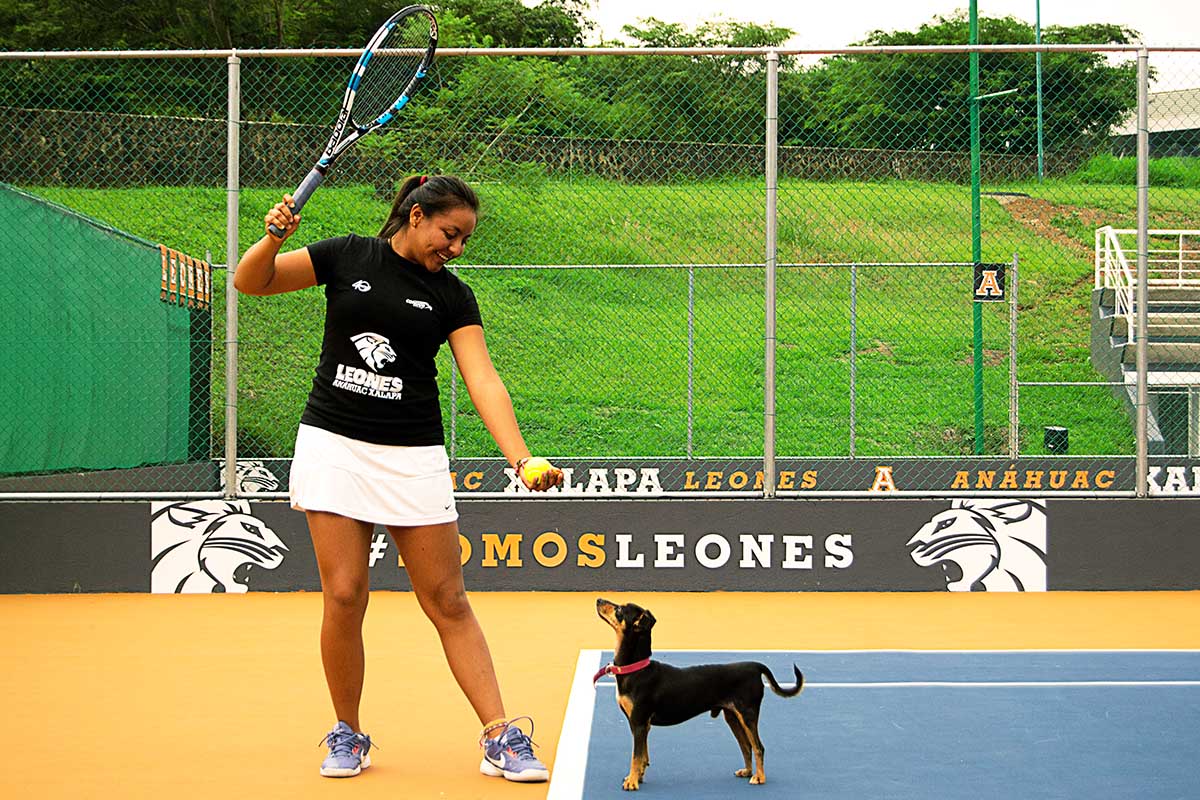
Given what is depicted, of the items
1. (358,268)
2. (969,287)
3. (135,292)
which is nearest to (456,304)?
(358,268)

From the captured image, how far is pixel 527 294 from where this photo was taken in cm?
1847

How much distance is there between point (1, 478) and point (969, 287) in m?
16.2

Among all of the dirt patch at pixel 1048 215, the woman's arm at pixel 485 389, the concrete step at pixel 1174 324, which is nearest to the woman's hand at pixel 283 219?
the woman's arm at pixel 485 389

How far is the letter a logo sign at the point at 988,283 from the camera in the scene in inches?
456

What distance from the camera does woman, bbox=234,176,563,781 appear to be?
422 centimetres

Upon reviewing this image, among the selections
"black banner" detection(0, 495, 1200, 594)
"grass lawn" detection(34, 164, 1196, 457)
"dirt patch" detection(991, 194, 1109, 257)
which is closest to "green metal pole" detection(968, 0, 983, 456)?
"grass lawn" detection(34, 164, 1196, 457)

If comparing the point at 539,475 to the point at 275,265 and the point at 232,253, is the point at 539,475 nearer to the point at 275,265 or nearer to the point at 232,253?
the point at 275,265

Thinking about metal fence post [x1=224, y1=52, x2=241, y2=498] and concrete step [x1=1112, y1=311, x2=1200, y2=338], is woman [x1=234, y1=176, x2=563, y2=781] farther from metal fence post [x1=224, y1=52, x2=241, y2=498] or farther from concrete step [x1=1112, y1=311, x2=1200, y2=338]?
concrete step [x1=1112, y1=311, x2=1200, y2=338]

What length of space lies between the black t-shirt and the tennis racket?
29 centimetres

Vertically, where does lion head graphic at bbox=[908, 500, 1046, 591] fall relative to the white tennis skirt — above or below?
below

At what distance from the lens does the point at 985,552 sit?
8.36m

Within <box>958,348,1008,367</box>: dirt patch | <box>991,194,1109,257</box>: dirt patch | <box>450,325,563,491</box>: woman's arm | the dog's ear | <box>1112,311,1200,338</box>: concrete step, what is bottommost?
the dog's ear

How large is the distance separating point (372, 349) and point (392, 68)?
2.76 metres

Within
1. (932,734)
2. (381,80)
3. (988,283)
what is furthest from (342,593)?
(988,283)
